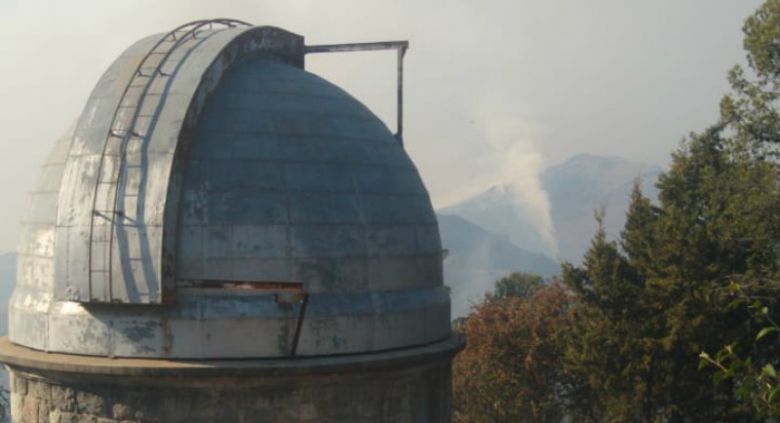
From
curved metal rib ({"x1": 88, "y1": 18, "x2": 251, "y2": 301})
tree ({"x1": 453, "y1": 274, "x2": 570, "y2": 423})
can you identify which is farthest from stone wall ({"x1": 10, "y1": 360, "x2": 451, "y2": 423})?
tree ({"x1": 453, "y1": 274, "x2": 570, "y2": 423})

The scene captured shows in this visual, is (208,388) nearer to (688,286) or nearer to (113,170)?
(113,170)

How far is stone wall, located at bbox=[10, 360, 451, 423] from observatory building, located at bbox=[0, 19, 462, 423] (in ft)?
0.08

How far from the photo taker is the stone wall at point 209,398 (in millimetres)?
9945

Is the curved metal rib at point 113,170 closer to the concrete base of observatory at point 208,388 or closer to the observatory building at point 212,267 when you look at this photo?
the observatory building at point 212,267

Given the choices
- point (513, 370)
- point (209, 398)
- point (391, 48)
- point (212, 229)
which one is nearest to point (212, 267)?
point (212, 229)

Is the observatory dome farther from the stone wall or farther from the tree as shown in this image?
the tree

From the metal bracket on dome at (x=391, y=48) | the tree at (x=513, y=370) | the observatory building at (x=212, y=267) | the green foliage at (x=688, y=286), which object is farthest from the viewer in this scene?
the tree at (x=513, y=370)

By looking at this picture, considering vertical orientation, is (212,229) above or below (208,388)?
above

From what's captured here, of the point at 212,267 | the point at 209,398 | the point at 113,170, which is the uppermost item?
the point at 113,170

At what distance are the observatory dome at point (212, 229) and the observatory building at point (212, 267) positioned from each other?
2cm

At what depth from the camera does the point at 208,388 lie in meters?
9.94

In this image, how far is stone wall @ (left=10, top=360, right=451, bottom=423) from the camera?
9.95 m

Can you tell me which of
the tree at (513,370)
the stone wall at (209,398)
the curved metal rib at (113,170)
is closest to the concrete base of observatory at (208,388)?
the stone wall at (209,398)

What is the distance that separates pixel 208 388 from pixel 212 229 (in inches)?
73.2
